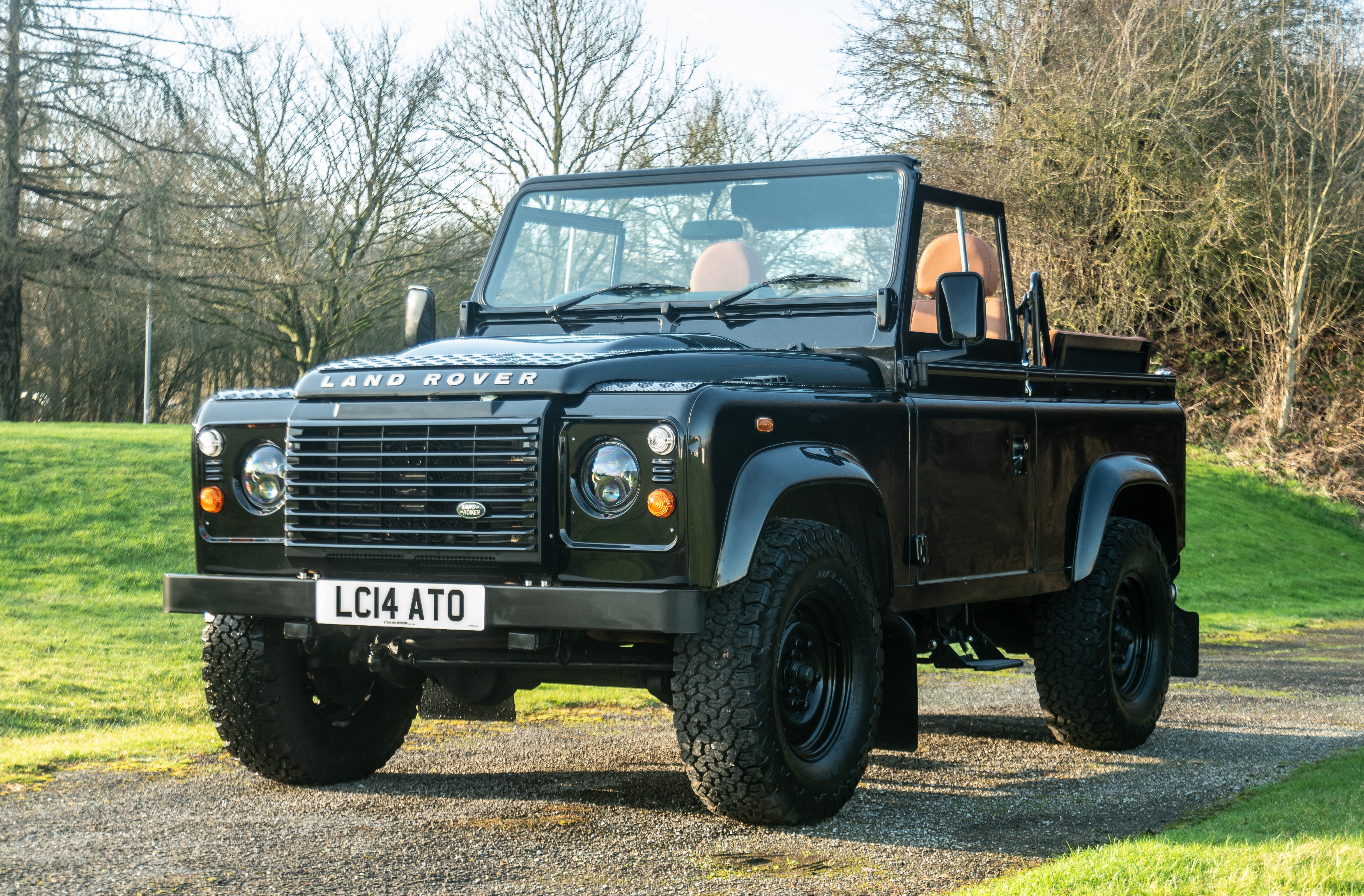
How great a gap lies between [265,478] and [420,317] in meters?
1.54

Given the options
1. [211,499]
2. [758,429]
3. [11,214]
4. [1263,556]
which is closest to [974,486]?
[758,429]

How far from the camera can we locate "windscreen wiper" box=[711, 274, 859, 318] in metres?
5.86

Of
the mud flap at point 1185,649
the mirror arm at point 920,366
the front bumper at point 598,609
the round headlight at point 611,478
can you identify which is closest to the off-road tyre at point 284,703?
the front bumper at point 598,609

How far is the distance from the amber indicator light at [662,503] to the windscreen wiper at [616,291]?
1783mm

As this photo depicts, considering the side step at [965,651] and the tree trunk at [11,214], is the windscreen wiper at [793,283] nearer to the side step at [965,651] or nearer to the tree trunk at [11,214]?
the side step at [965,651]

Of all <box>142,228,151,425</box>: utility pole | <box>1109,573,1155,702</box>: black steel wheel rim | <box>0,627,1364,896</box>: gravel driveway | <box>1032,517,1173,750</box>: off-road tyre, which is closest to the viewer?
<box>0,627,1364,896</box>: gravel driveway

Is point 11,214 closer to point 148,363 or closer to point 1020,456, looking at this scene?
point 148,363

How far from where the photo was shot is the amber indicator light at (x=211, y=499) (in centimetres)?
522

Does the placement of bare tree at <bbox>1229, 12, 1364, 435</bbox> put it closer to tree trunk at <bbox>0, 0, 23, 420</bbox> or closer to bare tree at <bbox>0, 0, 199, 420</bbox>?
bare tree at <bbox>0, 0, 199, 420</bbox>

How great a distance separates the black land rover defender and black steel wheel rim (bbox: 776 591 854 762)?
0.04 ft

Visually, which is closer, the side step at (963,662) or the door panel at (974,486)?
the door panel at (974,486)

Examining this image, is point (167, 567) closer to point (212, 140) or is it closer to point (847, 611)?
point (847, 611)

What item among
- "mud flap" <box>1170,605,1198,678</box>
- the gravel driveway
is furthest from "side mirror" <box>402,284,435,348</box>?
"mud flap" <box>1170,605,1198,678</box>

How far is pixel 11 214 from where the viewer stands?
2228 cm
